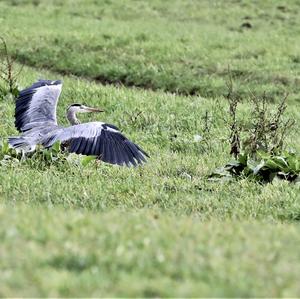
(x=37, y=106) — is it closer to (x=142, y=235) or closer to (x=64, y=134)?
(x=64, y=134)

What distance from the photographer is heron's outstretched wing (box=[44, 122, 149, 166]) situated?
27.8ft

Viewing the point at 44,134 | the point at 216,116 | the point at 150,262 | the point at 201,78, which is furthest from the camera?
the point at 201,78

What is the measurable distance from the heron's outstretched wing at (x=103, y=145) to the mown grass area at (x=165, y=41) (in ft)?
27.8

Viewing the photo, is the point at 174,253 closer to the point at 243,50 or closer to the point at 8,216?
the point at 8,216

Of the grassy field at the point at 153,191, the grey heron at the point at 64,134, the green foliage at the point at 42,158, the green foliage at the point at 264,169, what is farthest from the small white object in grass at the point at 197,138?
the green foliage at the point at 42,158

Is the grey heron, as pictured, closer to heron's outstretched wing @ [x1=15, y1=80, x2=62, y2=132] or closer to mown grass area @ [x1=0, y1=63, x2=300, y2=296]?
heron's outstretched wing @ [x1=15, y1=80, x2=62, y2=132]

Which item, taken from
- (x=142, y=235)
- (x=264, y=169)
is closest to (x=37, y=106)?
(x=264, y=169)

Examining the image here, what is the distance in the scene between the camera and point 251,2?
26828 millimetres

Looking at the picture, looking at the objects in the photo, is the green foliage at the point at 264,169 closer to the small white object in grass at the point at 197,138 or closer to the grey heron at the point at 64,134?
the grey heron at the point at 64,134

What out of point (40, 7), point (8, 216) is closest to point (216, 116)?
point (8, 216)

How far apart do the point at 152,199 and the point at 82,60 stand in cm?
1136

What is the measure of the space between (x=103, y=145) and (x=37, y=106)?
2072 millimetres

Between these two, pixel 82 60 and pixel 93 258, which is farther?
pixel 82 60

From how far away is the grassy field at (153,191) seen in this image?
443cm
